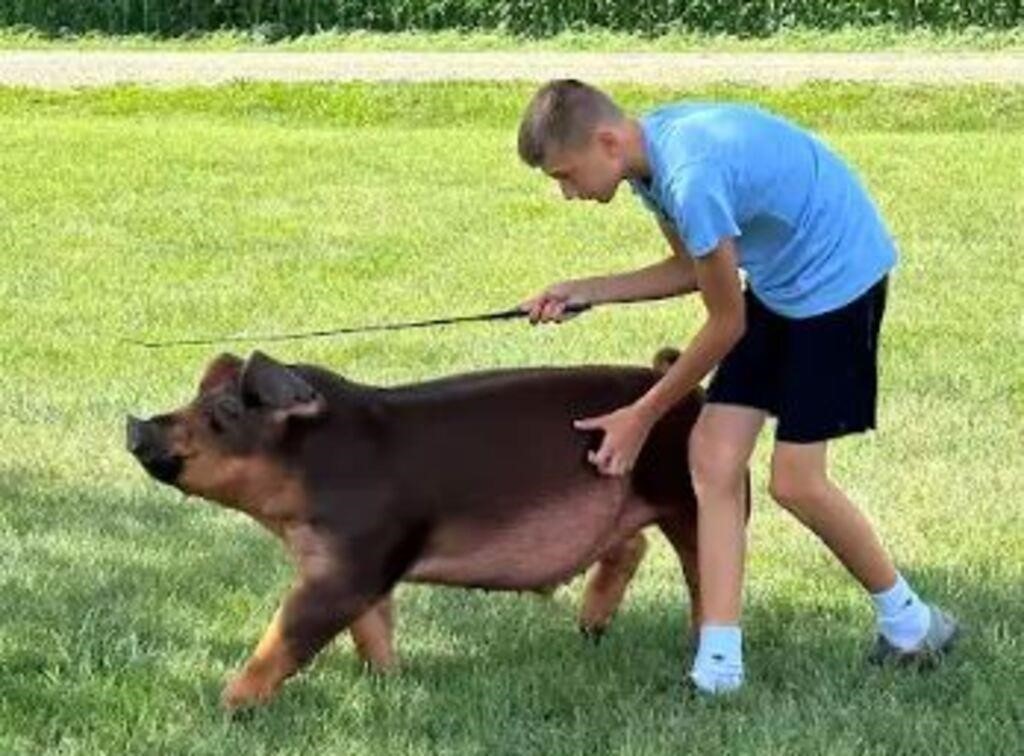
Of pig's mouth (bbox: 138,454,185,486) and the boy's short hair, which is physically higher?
the boy's short hair

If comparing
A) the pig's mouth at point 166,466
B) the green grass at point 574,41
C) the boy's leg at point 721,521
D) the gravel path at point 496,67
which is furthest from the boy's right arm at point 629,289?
the green grass at point 574,41

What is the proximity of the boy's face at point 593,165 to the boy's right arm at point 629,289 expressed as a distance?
44 centimetres

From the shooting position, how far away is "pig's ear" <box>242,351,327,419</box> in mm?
4770

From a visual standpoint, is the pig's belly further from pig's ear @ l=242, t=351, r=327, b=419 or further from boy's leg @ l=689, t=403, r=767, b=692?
pig's ear @ l=242, t=351, r=327, b=419

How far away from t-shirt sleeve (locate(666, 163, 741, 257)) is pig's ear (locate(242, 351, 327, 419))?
0.84 metres

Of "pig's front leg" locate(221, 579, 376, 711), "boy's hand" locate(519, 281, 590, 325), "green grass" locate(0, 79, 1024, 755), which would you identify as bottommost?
"green grass" locate(0, 79, 1024, 755)

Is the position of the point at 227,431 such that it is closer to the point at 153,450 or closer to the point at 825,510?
the point at 153,450

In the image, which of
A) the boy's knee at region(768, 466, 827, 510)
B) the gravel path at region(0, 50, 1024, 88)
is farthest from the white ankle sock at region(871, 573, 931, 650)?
the gravel path at region(0, 50, 1024, 88)

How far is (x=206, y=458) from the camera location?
475 centimetres

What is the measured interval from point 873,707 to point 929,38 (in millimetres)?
23127

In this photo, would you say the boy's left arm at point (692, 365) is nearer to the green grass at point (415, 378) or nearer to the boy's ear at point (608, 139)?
the boy's ear at point (608, 139)

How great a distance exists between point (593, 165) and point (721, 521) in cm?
84

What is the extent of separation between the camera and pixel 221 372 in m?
4.89

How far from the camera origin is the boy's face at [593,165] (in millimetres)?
4742
